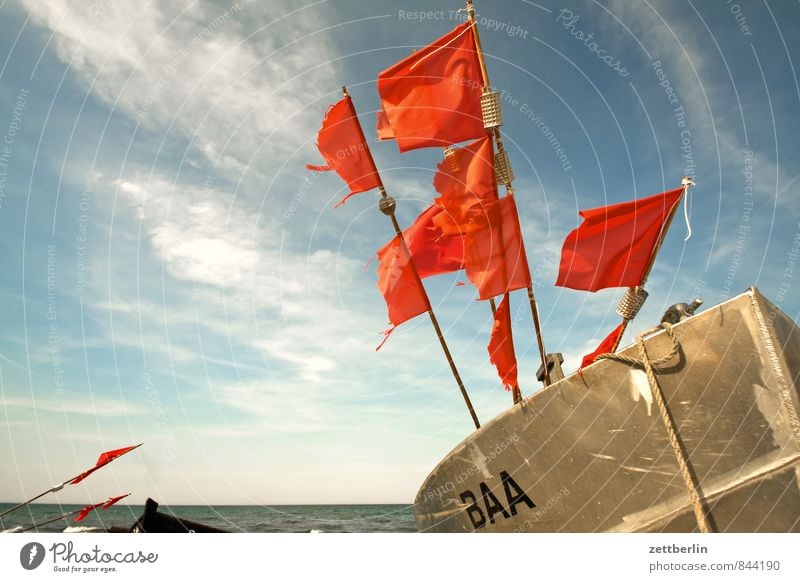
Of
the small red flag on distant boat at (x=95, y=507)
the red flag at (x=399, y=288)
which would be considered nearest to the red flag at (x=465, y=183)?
the red flag at (x=399, y=288)

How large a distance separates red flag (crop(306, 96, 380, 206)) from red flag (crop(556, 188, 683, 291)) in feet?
12.0

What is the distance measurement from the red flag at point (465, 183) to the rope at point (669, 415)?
11.1 ft

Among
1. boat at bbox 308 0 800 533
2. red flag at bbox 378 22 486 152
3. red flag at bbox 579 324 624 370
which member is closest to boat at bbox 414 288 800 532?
boat at bbox 308 0 800 533

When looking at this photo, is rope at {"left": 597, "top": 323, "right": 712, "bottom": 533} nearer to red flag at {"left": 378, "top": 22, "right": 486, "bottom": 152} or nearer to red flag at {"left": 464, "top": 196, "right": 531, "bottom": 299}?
red flag at {"left": 464, "top": 196, "right": 531, "bottom": 299}

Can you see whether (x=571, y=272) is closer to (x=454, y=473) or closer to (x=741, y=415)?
(x=741, y=415)

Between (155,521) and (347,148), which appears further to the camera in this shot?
(347,148)

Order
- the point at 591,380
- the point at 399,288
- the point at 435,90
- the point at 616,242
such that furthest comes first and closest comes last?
the point at 399,288 < the point at 435,90 < the point at 616,242 < the point at 591,380

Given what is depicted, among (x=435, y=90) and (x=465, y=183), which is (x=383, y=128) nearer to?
(x=435, y=90)

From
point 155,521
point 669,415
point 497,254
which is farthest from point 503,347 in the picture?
point 155,521

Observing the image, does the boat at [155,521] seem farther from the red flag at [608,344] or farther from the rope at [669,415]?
the rope at [669,415]

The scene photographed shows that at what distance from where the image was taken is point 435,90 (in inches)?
281

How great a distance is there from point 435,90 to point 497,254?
114 inches

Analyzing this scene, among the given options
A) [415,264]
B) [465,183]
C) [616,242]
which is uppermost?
[465,183]

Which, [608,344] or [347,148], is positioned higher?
[347,148]
